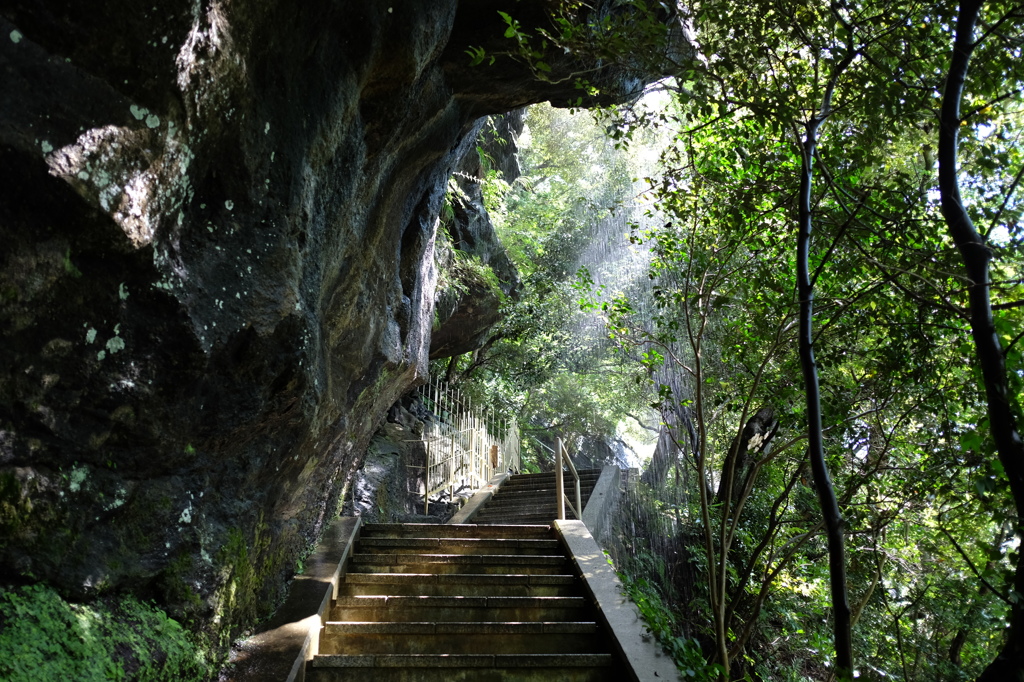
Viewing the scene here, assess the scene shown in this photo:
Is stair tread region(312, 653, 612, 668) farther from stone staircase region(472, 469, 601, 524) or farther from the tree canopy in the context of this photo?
stone staircase region(472, 469, 601, 524)

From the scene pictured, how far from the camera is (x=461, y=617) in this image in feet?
17.8

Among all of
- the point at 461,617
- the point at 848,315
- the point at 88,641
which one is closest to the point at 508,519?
the point at 461,617

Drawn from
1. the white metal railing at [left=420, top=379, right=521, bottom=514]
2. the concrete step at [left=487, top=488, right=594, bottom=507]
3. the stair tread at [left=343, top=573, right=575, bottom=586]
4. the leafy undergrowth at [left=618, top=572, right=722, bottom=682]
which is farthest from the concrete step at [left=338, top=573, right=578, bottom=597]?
the concrete step at [left=487, top=488, right=594, bottom=507]

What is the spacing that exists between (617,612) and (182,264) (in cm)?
399

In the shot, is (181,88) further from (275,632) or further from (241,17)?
(275,632)

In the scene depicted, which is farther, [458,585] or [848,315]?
[458,585]

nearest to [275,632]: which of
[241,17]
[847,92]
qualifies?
[241,17]

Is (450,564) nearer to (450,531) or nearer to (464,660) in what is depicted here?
(450,531)

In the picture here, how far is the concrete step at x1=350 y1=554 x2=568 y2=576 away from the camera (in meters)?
6.23

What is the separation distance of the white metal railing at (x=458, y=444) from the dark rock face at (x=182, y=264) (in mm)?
Answer: 6310

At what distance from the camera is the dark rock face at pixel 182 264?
101 inches

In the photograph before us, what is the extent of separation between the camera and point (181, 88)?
286 cm

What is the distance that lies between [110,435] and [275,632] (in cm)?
218

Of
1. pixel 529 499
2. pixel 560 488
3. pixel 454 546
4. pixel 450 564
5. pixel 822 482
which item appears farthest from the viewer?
pixel 529 499
